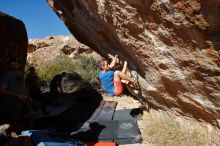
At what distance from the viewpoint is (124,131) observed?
22.9 feet

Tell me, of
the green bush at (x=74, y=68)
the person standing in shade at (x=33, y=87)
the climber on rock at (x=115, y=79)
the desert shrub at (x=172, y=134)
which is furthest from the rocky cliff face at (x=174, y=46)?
the green bush at (x=74, y=68)

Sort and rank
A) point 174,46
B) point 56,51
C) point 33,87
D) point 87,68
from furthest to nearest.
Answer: point 56,51, point 87,68, point 33,87, point 174,46

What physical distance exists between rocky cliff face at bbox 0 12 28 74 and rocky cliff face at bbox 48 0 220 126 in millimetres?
2286

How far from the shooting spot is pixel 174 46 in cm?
456

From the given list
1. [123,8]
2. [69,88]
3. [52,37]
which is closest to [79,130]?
[123,8]

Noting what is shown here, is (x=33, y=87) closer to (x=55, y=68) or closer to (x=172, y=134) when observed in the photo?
(x=172, y=134)

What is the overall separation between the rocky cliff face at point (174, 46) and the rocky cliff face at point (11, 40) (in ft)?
7.50

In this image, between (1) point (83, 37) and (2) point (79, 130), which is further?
(1) point (83, 37)

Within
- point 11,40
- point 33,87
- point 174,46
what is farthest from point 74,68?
point 174,46

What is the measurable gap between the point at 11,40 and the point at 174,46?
4.98 m

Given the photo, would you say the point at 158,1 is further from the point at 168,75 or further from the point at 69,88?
the point at 69,88

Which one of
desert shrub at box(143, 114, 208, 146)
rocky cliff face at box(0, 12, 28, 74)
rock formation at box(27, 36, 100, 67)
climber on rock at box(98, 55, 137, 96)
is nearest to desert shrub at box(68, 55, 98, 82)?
rock formation at box(27, 36, 100, 67)

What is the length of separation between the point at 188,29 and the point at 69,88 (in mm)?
8502

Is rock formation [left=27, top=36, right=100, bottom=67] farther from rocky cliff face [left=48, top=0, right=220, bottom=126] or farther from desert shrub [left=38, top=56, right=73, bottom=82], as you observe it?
rocky cliff face [left=48, top=0, right=220, bottom=126]
